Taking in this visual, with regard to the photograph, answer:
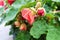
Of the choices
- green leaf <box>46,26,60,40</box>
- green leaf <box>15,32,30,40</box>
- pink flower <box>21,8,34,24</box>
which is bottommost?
green leaf <box>15,32,30,40</box>

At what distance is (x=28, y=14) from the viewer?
19.1 inches

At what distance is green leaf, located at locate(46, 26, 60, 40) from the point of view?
17.9 inches

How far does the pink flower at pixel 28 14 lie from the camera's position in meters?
0.48

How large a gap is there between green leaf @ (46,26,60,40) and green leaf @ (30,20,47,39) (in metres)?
0.02

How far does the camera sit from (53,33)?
464 mm

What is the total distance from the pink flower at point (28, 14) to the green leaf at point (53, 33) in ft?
0.22

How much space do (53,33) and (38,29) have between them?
0.05 meters

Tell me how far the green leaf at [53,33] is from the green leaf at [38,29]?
0.02 meters

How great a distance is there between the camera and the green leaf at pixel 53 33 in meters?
0.45

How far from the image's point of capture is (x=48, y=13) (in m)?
0.49

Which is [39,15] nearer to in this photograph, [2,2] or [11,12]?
[11,12]

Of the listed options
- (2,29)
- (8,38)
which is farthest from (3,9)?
(2,29)

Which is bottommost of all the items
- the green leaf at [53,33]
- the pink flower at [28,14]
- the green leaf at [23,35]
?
the green leaf at [23,35]

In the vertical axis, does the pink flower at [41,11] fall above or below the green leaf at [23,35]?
above
